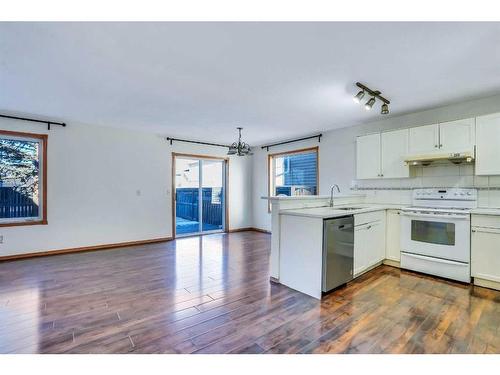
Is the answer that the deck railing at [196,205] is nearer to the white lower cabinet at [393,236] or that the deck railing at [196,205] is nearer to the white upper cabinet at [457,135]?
the white lower cabinet at [393,236]

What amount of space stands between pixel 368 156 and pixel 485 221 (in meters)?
1.83

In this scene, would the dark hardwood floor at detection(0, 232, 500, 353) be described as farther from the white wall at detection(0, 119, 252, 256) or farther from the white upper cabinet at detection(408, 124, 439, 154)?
the white upper cabinet at detection(408, 124, 439, 154)

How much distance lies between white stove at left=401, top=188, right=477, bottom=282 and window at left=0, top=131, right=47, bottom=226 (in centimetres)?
590

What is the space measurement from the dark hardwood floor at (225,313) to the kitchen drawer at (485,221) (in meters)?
0.76

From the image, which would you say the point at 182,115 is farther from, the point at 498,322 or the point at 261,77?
the point at 498,322

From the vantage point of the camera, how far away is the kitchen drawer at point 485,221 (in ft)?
9.68

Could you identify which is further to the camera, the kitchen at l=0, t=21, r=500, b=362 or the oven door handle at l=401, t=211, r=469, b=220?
the oven door handle at l=401, t=211, r=469, b=220

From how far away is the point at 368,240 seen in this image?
3.51m

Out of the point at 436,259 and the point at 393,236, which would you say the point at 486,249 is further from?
the point at 393,236

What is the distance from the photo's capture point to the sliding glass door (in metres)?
6.32

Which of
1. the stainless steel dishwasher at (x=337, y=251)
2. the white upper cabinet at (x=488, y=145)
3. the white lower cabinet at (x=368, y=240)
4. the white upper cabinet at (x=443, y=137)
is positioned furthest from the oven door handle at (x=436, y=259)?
the white upper cabinet at (x=443, y=137)

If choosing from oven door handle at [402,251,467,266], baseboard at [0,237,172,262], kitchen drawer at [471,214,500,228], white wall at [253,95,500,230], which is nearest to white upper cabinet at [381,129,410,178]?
white wall at [253,95,500,230]
